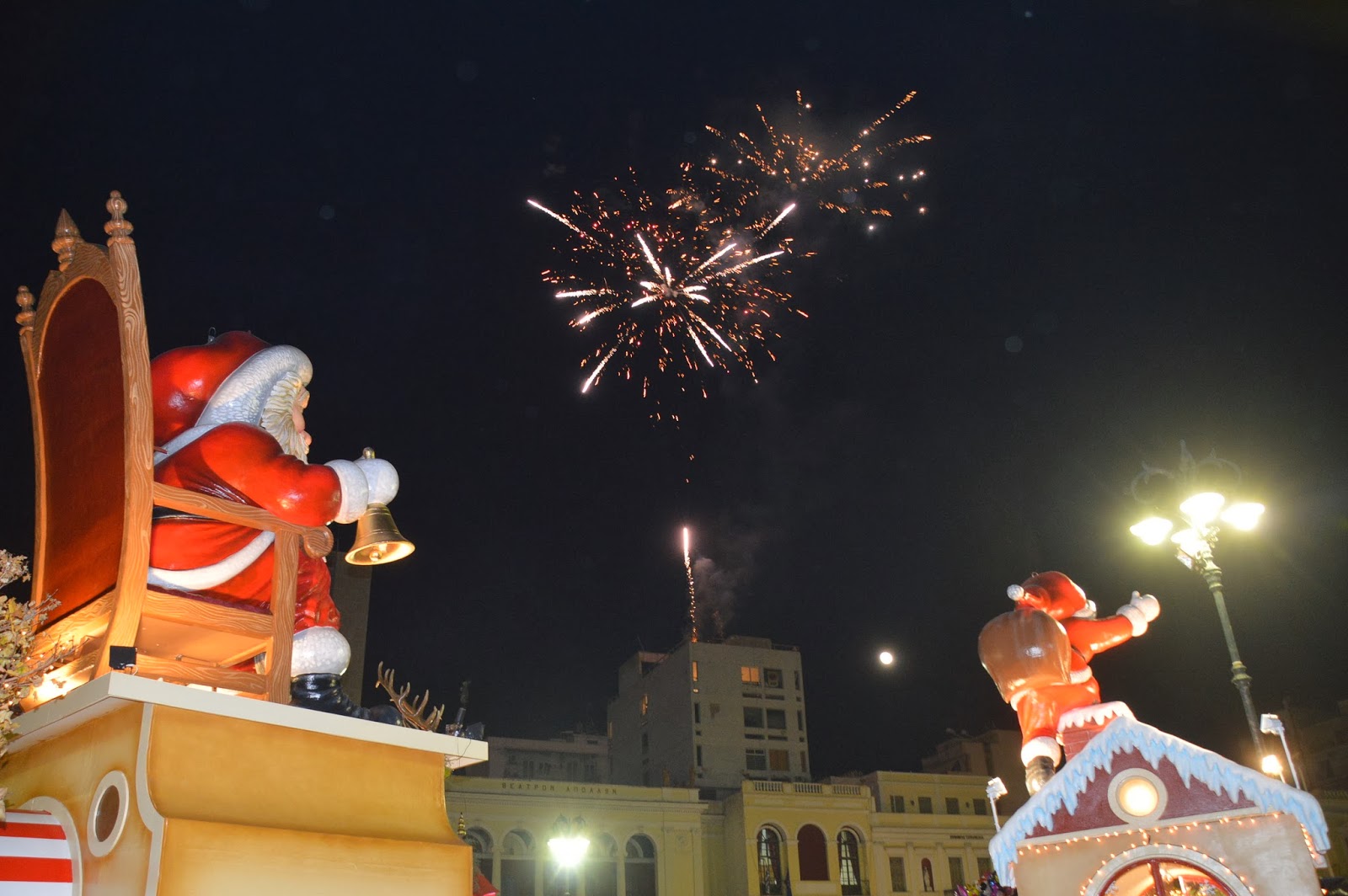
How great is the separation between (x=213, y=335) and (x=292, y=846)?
238 cm

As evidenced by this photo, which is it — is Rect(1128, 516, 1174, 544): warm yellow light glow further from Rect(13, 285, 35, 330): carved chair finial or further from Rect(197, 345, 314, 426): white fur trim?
Rect(13, 285, 35, 330): carved chair finial

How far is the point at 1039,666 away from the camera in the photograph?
10.1 meters

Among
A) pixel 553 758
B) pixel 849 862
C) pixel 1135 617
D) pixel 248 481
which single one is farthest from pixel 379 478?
pixel 553 758

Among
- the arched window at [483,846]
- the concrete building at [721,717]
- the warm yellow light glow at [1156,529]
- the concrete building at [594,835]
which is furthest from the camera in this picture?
the concrete building at [721,717]

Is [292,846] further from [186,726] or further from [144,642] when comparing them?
[144,642]

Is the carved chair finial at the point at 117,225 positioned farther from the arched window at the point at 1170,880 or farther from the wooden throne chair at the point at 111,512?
the arched window at the point at 1170,880

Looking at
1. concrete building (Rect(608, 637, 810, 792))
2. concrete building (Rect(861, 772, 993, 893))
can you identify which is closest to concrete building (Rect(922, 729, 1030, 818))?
concrete building (Rect(861, 772, 993, 893))

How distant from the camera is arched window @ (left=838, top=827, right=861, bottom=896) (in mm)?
28125

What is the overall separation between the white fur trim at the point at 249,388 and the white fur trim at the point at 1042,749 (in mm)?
8463

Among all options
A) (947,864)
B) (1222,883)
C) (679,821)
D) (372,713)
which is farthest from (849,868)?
(372,713)

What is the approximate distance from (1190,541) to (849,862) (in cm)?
2253

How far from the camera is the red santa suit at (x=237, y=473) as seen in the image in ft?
12.2

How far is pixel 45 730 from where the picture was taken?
336cm

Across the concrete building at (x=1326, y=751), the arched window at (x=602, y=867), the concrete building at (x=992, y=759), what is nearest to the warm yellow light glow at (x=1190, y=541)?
the arched window at (x=602, y=867)
